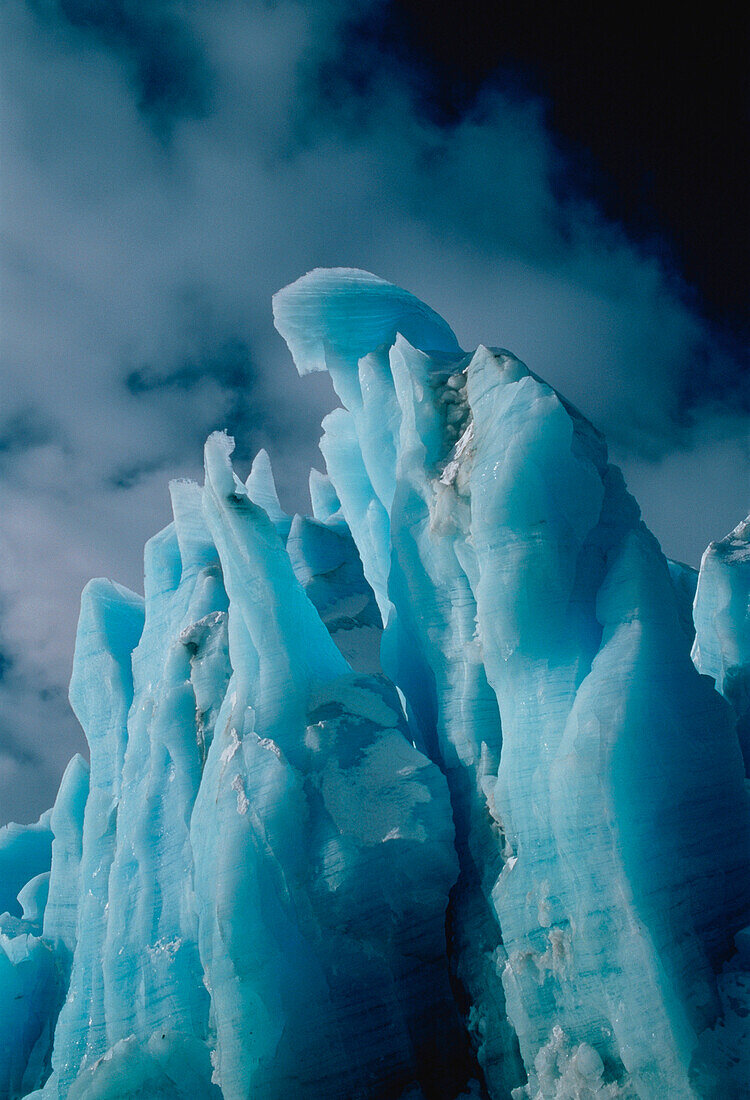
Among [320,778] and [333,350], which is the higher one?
[333,350]

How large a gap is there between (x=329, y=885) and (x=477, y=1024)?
139 cm

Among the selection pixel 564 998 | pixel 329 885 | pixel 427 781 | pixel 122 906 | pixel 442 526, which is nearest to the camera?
pixel 564 998

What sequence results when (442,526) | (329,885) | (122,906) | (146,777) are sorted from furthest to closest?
1. (146,777)
2. (122,906)
3. (442,526)
4. (329,885)

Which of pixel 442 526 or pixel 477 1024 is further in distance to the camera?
pixel 442 526

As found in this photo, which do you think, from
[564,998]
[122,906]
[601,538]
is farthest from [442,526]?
[122,906]

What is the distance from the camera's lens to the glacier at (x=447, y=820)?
4379 mm

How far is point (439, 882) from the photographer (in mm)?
5184

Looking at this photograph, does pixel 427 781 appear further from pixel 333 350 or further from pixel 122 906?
pixel 333 350

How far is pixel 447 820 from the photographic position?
533 cm

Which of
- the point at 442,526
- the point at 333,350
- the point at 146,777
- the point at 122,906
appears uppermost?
the point at 333,350

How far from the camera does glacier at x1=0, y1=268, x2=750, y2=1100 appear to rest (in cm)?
438

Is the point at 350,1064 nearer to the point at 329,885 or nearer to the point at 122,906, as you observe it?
the point at 329,885

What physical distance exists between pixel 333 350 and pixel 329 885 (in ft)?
18.8

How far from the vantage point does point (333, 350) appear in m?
8.25
